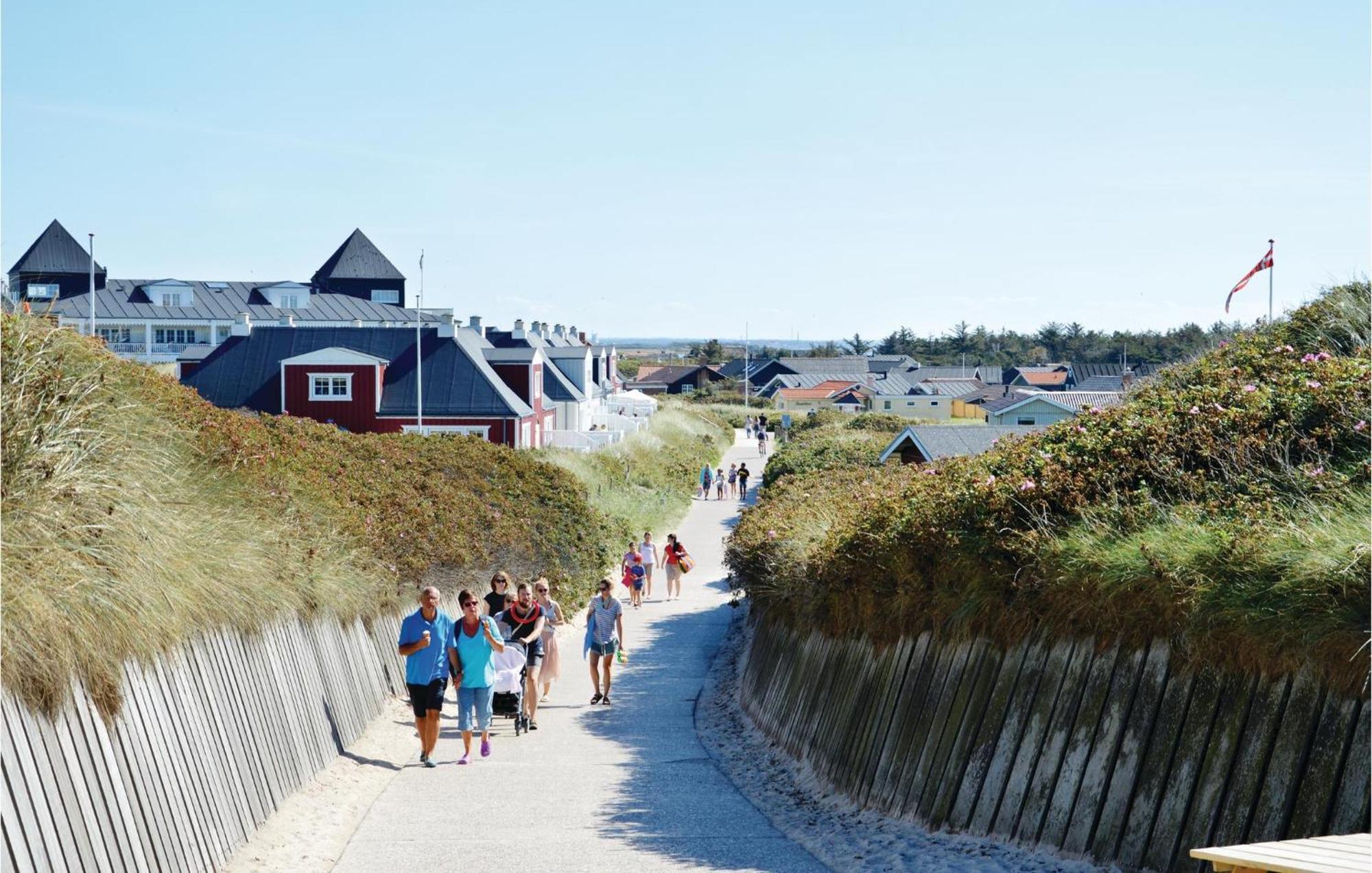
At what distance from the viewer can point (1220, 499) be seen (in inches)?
344

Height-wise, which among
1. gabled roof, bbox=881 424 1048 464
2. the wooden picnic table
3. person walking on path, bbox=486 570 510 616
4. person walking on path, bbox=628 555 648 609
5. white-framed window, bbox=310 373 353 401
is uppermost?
white-framed window, bbox=310 373 353 401

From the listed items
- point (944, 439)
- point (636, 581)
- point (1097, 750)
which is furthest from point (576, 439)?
point (1097, 750)

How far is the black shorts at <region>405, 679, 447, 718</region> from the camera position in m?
11.2

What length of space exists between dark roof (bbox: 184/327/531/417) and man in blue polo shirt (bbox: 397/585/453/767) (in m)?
34.0

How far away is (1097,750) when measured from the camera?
7480mm

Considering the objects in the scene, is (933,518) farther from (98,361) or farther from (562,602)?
(562,602)

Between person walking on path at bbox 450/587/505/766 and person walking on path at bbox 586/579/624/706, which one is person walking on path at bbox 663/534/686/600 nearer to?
person walking on path at bbox 586/579/624/706

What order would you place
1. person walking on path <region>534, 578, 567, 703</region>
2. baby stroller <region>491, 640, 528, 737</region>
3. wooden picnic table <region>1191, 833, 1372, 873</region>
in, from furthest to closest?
person walking on path <region>534, 578, 567, 703</region> < baby stroller <region>491, 640, 528, 737</region> < wooden picnic table <region>1191, 833, 1372, 873</region>

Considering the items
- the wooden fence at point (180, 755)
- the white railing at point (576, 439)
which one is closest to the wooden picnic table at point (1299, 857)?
the wooden fence at point (180, 755)

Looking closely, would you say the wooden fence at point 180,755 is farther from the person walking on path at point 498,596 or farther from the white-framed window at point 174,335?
the white-framed window at point 174,335

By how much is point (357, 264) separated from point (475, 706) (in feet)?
277

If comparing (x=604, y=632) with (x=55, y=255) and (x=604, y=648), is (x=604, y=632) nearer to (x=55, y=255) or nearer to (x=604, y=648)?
(x=604, y=648)

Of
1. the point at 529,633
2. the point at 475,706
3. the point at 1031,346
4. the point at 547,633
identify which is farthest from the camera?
the point at 1031,346

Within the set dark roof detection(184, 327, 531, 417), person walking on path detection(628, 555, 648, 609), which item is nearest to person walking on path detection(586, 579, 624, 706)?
person walking on path detection(628, 555, 648, 609)
